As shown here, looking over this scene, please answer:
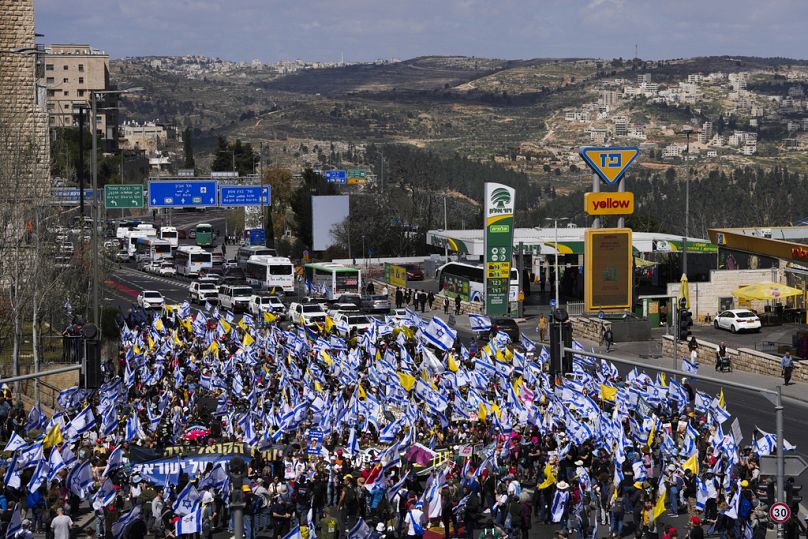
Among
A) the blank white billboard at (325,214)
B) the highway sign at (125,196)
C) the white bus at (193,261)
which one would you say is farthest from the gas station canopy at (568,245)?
the highway sign at (125,196)

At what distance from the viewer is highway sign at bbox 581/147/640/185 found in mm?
53500

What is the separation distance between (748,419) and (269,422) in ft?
46.0

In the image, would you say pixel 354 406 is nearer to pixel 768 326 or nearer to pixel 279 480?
pixel 279 480

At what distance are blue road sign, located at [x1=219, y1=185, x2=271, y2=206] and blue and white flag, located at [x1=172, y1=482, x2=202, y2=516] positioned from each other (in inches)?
2756

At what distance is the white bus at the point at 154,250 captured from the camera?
3526 inches

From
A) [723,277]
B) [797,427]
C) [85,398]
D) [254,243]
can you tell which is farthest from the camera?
[254,243]

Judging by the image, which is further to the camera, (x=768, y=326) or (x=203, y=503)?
(x=768, y=326)

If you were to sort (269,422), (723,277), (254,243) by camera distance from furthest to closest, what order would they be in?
(254,243)
(723,277)
(269,422)

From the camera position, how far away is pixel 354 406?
1142 inches

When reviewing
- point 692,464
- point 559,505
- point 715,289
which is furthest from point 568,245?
point 559,505

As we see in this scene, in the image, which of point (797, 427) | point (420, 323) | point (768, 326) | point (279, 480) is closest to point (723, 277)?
point (768, 326)

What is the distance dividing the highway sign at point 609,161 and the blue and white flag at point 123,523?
3410 centimetres

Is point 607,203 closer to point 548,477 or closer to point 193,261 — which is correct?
point 548,477

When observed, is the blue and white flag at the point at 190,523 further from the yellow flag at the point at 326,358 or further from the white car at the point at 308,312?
the white car at the point at 308,312
